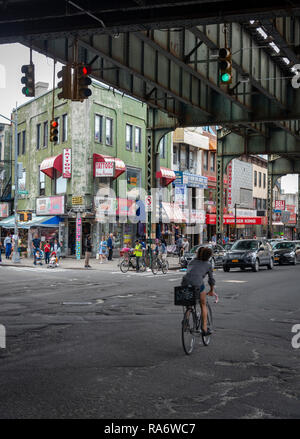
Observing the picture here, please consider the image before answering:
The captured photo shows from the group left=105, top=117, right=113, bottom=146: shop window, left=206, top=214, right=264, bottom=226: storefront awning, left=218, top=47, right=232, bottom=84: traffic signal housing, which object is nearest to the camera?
left=218, top=47, right=232, bottom=84: traffic signal housing

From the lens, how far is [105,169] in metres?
40.1

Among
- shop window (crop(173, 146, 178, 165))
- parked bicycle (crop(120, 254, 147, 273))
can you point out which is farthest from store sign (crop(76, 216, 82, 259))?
shop window (crop(173, 146, 178, 165))

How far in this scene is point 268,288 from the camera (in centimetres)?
2055

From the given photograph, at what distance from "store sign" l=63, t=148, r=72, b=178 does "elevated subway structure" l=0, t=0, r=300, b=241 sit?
29.7 ft

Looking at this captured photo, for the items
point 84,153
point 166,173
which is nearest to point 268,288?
point 84,153

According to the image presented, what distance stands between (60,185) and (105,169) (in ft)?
14.0

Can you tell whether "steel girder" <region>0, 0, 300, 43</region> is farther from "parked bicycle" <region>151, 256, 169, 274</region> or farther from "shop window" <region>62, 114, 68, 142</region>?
"shop window" <region>62, 114, 68, 142</region>

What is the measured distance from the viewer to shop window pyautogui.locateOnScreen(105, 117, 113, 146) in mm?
42625

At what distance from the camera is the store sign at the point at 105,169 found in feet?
131

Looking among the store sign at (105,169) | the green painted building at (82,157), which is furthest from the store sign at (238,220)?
the store sign at (105,169)

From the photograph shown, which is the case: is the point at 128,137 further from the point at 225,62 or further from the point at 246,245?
the point at 225,62

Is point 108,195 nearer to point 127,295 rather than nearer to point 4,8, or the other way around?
point 127,295

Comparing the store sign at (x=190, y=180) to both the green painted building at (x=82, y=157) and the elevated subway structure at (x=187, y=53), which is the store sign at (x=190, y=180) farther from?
the elevated subway structure at (x=187, y=53)

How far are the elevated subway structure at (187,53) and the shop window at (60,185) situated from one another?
10876mm
